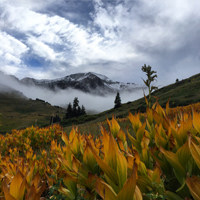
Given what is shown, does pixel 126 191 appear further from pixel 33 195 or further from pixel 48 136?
pixel 48 136

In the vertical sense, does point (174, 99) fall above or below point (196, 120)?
above

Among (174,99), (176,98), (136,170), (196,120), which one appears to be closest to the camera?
(136,170)

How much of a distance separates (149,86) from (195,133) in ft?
2.41

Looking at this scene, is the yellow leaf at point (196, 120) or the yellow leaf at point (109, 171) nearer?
the yellow leaf at point (109, 171)

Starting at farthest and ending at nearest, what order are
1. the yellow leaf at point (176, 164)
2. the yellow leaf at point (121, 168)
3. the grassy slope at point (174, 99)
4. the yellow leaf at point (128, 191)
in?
1. the grassy slope at point (174, 99)
2. the yellow leaf at point (176, 164)
3. the yellow leaf at point (121, 168)
4. the yellow leaf at point (128, 191)

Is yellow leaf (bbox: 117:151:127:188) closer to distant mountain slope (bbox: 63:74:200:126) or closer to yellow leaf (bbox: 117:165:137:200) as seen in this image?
yellow leaf (bbox: 117:165:137:200)

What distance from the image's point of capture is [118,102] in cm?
6097

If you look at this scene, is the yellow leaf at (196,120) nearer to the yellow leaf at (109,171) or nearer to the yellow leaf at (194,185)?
the yellow leaf at (194,185)

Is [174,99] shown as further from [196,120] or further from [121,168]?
[121,168]

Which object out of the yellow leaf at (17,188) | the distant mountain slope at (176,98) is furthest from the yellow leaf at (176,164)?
the distant mountain slope at (176,98)

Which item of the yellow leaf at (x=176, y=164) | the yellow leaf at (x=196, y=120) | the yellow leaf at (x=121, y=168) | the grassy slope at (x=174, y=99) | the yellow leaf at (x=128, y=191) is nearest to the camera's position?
the yellow leaf at (x=128, y=191)

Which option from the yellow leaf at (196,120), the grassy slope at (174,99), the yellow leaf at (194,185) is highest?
the grassy slope at (174,99)

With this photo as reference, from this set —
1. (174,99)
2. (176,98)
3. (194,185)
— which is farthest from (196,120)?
(176,98)

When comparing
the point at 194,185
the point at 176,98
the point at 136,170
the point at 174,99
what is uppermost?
the point at 176,98
